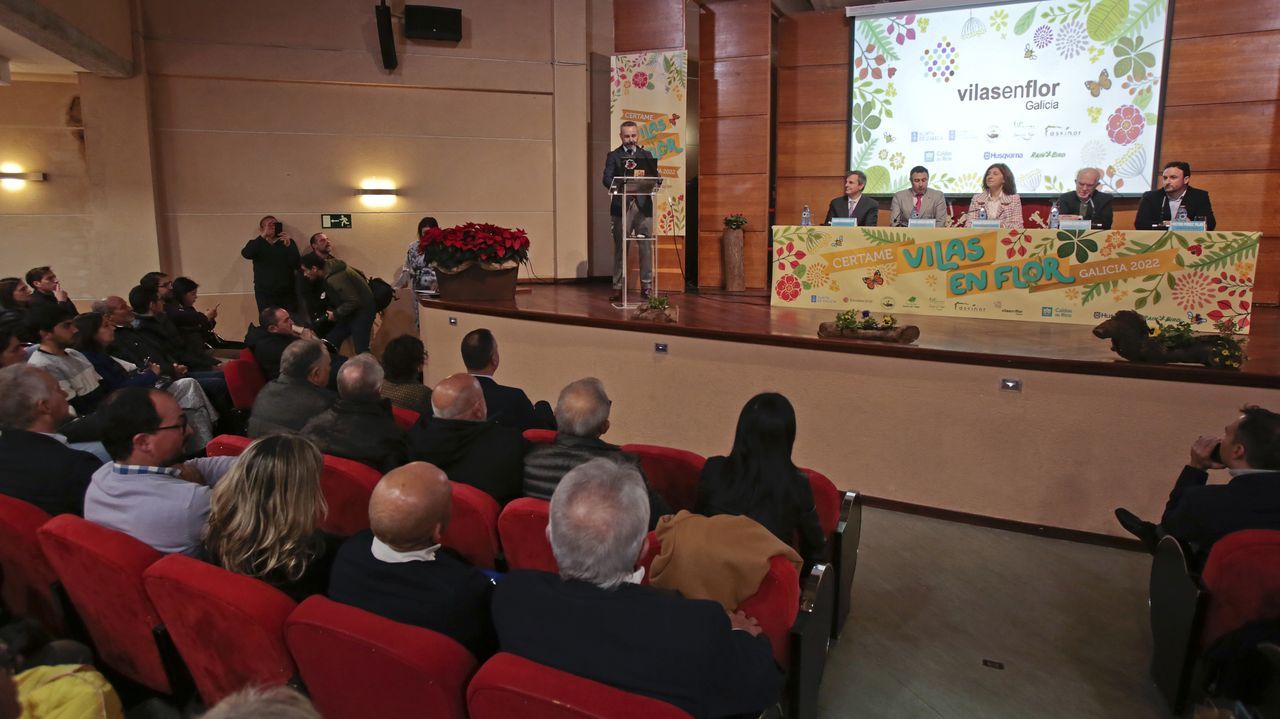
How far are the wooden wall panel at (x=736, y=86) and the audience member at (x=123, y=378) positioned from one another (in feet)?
18.5

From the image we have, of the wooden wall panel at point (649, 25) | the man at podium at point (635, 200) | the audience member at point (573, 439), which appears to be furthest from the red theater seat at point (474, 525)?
the wooden wall panel at point (649, 25)

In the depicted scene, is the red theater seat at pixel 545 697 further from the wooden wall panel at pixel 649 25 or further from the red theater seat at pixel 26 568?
the wooden wall panel at pixel 649 25

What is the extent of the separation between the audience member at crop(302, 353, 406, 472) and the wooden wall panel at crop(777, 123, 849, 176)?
6.51 metres

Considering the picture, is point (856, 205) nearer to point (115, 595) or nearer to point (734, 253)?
point (734, 253)

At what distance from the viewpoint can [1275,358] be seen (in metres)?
3.99

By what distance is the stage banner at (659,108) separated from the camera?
7.79 metres

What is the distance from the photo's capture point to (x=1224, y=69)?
6.85 meters

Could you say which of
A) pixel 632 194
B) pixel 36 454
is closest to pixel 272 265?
pixel 632 194

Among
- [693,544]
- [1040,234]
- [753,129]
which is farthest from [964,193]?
[693,544]

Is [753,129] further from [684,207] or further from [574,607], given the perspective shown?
[574,607]

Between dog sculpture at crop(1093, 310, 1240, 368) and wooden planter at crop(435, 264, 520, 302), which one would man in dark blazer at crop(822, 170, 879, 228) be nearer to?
wooden planter at crop(435, 264, 520, 302)

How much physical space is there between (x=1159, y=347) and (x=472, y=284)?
4565mm

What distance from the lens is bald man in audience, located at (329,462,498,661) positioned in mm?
1702

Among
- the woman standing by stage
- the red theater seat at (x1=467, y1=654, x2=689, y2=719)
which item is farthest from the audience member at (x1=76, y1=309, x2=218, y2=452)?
the woman standing by stage
